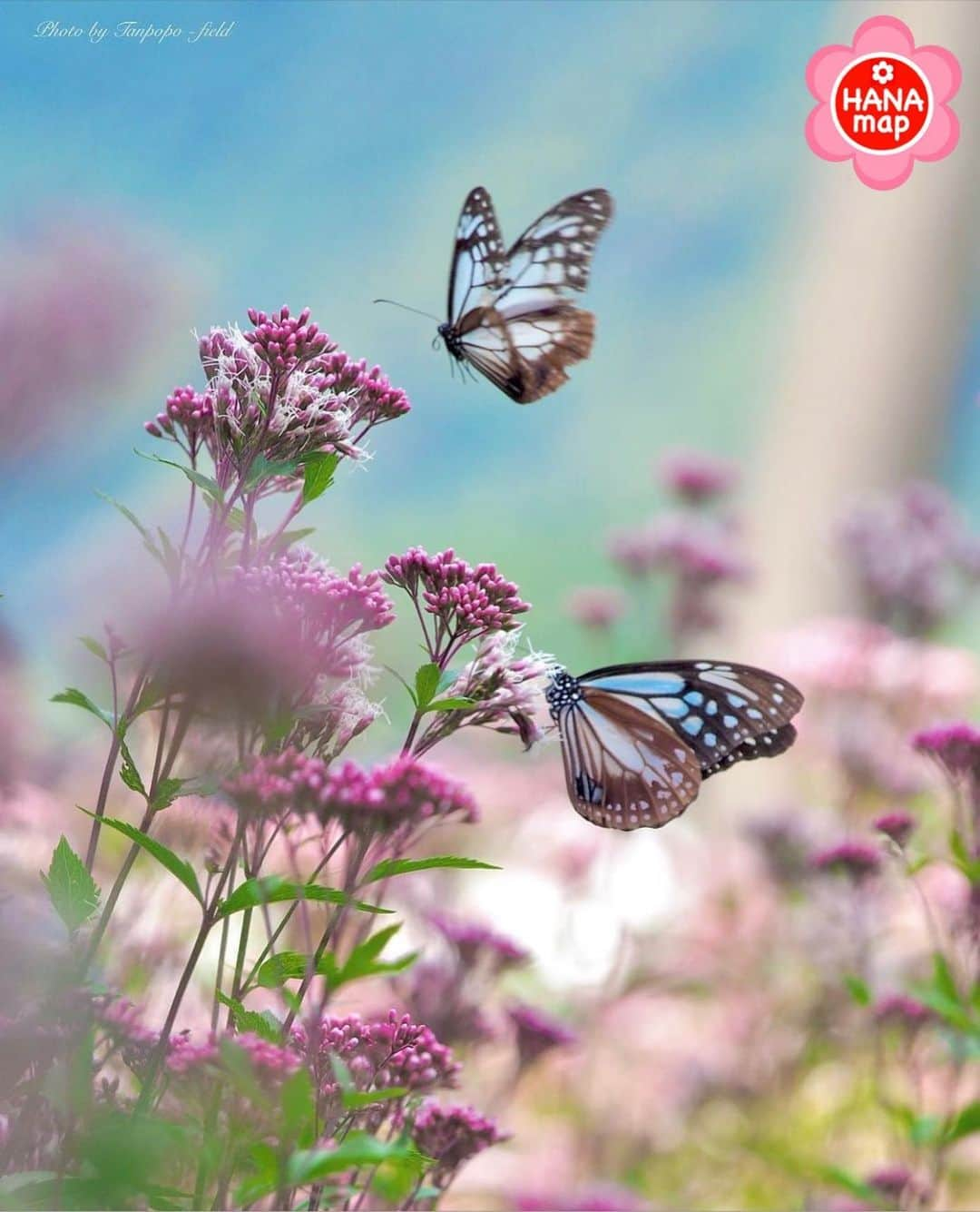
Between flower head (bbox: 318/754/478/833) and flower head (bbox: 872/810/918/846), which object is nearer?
flower head (bbox: 318/754/478/833)

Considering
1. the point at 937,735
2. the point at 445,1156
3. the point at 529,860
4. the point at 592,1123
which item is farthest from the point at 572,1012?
the point at 445,1156

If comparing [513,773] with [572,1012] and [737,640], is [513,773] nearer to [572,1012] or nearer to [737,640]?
[572,1012]

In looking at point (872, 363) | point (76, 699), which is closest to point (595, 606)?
point (76, 699)

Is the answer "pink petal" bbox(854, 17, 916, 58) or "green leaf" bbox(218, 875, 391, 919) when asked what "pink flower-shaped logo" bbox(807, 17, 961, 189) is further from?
"green leaf" bbox(218, 875, 391, 919)

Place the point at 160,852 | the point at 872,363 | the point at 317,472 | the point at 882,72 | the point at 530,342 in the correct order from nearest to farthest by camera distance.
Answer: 1. the point at 160,852
2. the point at 317,472
3. the point at 530,342
4. the point at 882,72
5. the point at 872,363

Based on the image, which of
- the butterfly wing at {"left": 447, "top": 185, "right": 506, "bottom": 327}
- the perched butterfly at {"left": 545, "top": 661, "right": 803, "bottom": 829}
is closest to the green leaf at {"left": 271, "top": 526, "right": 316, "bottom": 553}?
the perched butterfly at {"left": 545, "top": 661, "right": 803, "bottom": 829}

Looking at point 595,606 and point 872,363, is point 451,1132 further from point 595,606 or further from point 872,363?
point 872,363

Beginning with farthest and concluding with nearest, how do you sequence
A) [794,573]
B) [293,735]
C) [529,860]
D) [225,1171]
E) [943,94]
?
[794,573], [529,860], [943,94], [293,735], [225,1171]
